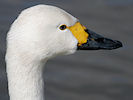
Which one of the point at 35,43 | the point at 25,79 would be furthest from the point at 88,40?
the point at 25,79

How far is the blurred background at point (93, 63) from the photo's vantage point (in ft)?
24.7

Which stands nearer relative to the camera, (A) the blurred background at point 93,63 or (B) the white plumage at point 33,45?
(B) the white plumage at point 33,45

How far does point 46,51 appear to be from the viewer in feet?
13.6

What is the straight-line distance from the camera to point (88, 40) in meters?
4.52

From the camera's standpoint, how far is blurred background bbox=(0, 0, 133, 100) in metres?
7.53

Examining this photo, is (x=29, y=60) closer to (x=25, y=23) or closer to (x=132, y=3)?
(x=25, y=23)

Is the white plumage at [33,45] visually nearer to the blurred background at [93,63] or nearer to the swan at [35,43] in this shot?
the swan at [35,43]

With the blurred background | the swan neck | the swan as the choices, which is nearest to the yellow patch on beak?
the swan

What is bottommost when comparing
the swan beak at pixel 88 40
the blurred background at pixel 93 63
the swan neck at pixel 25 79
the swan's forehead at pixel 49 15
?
the blurred background at pixel 93 63

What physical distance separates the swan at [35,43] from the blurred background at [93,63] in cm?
314

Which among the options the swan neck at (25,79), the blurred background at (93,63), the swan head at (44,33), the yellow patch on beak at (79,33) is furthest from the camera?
the blurred background at (93,63)

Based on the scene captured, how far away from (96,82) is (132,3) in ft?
9.15

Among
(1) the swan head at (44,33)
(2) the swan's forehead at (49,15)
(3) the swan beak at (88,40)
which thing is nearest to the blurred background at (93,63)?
(3) the swan beak at (88,40)

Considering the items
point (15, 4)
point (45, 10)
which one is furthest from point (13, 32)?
point (15, 4)
